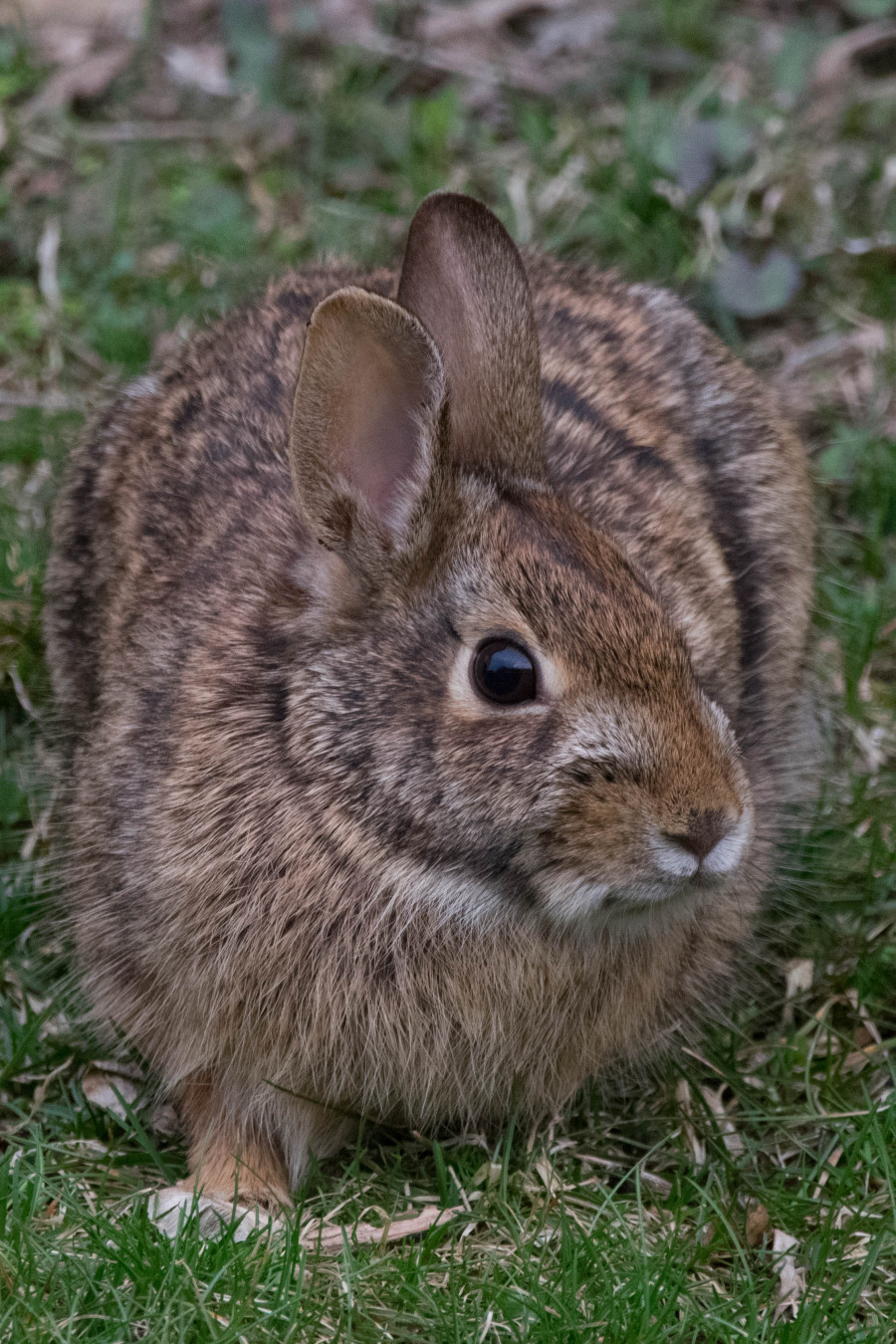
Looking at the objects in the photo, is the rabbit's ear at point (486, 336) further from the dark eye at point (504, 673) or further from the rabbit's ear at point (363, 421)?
the dark eye at point (504, 673)

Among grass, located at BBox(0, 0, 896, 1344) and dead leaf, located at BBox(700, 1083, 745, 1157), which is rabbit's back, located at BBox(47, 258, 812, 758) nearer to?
grass, located at BBox(0, 0, 896, 1344)

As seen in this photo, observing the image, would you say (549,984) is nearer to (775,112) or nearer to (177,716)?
(177,716)

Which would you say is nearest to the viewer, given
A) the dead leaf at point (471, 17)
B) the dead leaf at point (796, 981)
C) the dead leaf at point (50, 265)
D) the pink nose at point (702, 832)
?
the pink nose at point (702, 832)

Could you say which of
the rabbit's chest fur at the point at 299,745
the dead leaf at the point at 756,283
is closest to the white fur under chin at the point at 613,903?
the rabbit's chest fur at the point at 299,745

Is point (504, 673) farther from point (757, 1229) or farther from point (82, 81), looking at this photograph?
point (82, 81)

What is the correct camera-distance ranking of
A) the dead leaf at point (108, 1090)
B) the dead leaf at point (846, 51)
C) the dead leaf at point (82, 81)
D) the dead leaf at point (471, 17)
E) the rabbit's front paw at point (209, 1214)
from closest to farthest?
the rabbit's front paw at point (209, 1214)
the dead leaf at point (108, 1090)
the dead leaf at point (82, 81)
the dead leaf at point (846, 51)
the dead leaf at point (471, 17)

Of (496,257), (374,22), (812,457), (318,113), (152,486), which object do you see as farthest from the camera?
(374,22)

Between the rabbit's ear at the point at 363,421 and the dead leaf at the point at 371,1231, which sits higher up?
the rabbit's ear at the point at 363,421

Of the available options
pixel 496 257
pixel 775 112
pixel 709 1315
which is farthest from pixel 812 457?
pixel 709 1315
